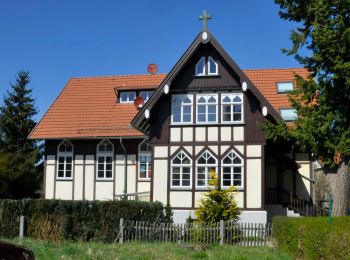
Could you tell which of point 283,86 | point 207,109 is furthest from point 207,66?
point 283,86

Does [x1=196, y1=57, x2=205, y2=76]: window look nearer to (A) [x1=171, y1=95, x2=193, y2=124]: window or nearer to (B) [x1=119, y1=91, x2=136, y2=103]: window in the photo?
(A) [x1=171, y1=95, x2=193, y2=124]: window

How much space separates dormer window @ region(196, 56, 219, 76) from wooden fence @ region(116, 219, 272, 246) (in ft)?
26.2

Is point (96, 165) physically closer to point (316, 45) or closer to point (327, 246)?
point (316, 45)

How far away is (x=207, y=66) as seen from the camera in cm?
2597

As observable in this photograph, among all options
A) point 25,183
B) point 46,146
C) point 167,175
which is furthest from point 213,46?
point 25,183

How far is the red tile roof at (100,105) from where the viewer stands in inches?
1250

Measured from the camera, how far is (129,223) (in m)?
21.1

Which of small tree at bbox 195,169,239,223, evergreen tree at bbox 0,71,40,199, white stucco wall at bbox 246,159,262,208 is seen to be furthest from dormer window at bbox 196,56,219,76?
evergreen tree at bbox 0,71,40,199

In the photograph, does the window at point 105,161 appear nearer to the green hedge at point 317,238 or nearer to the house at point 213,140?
the house at point 213,140

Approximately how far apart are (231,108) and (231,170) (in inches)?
116

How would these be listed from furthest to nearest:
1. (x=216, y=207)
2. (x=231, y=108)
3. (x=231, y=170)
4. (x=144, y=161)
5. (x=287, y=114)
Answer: (x=144, y=161) < (x=287, y=114) < (x=231, y=108) < (x=231, y=170) < (x=216, y=207)

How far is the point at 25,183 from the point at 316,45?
2711cm

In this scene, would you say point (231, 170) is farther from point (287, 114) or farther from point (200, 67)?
point (287, 114)

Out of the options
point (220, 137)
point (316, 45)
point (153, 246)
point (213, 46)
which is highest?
point (213, 46)
